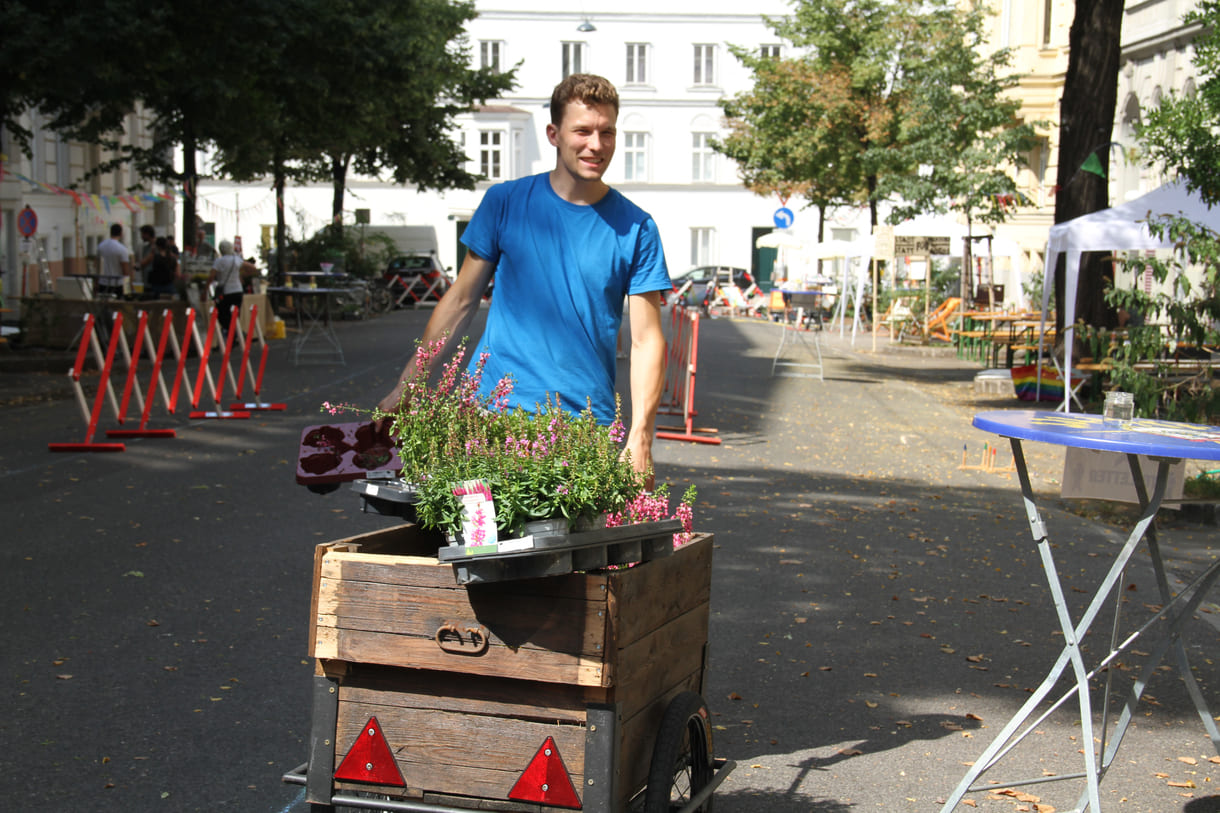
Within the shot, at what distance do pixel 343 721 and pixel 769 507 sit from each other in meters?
6.68

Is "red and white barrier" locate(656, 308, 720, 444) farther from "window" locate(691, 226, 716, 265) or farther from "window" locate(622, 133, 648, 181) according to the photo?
"window" locate(622, 133, 648, 181)

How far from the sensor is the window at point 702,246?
67.5 m

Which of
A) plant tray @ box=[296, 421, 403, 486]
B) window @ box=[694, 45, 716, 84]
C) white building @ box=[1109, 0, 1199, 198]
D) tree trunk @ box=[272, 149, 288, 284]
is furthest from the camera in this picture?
window @ box=[694, 45, 716, 84]

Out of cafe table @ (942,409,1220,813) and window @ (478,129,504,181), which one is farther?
window @ (478,129,504,181)

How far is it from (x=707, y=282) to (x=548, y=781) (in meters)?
48.3

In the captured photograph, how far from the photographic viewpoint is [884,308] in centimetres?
3556

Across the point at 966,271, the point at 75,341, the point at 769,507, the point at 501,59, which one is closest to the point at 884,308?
the point at 966,271

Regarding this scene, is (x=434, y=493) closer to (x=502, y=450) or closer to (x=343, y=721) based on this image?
(x=502, y=450)

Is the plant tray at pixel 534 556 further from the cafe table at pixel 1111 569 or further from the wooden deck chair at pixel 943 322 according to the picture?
the wooden deck chair at pixel 943 322

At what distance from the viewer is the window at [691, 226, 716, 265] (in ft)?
221

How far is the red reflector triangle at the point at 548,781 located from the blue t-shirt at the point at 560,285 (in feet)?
3.42

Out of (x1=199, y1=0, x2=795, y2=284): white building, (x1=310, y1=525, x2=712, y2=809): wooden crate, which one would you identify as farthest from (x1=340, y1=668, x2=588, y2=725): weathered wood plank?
(x1=199, y1=0, x2=795, y2=284): white building

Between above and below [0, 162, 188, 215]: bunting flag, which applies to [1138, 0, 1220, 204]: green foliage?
below

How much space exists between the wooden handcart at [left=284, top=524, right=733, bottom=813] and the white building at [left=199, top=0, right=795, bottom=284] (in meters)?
63.5
